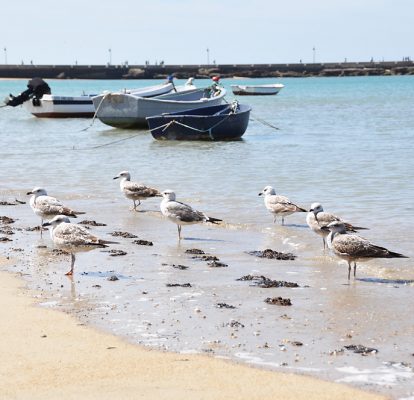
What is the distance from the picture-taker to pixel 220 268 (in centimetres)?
1208

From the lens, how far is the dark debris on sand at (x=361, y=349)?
823 centimetres

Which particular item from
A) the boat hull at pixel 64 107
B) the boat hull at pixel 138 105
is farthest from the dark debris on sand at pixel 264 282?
the boat hull at pixel 64 107

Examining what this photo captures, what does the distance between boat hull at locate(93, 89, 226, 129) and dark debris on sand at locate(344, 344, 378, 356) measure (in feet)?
100

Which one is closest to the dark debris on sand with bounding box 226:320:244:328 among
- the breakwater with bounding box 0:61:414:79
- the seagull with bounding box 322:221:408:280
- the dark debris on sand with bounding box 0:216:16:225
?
the seagull with bounding box 322:221:408:280

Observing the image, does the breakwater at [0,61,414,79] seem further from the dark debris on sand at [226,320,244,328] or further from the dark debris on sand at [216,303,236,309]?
the dark debris on sand at [226,320,244,328]

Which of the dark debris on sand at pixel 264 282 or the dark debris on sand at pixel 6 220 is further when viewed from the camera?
the dark debris on sand at pixel 6 220

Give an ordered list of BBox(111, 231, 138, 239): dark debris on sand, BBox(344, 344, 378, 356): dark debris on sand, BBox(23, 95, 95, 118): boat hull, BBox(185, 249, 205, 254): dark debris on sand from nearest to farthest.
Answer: BBox(344, 344, 378, 356): dark debris on sand, BBox(185, 249, 205, 254): dark debris on sand, BBox(111, 231, 138, 239): dark debris on sand, BBox(23, 95, 95, 118): boat hull

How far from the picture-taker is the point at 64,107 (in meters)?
52.9

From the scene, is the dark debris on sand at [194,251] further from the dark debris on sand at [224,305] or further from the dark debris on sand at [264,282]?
the dark debris on sand at [224,305]

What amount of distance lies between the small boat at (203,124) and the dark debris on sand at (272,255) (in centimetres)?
2035

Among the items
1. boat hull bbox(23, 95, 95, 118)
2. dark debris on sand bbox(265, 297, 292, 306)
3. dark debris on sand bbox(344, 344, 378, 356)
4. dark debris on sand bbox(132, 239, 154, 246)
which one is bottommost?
boat hull bbox(23, 95, 95, 118)

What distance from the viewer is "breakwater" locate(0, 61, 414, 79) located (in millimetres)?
165375

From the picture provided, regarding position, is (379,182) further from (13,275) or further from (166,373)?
(166,373)

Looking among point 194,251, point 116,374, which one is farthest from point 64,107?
point 116,374
